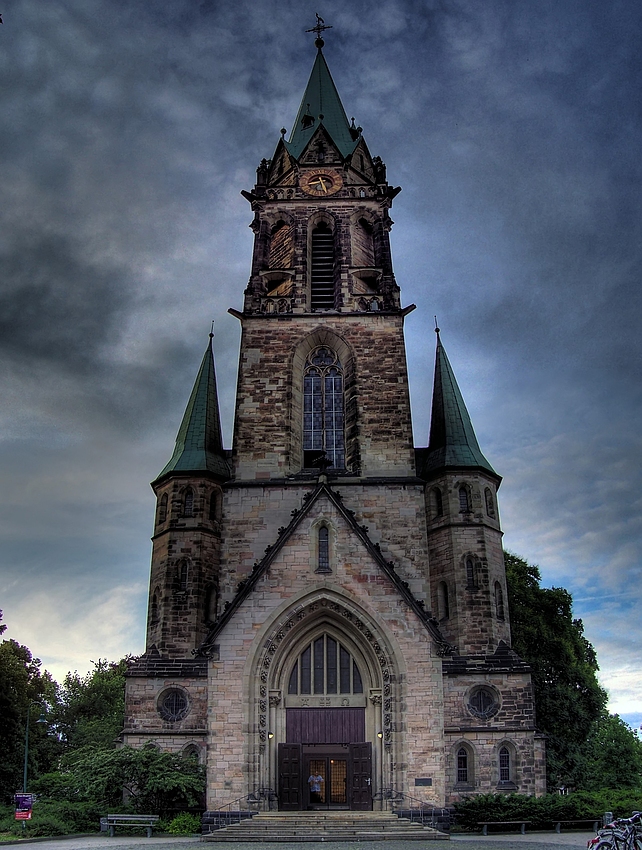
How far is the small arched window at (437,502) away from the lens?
29.4 meters

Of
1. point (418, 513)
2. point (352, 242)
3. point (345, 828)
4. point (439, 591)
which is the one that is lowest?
point (345, 828)

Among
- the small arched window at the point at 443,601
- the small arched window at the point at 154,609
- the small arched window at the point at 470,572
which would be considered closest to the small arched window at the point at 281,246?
the small arched window at the point at 470,572

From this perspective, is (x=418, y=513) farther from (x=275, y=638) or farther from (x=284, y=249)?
(x=284, y=249)

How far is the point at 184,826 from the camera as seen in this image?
850 inches

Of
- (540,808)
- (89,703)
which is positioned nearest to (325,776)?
(540,808)

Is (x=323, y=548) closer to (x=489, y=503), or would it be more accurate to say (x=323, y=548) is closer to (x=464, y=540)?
(x=464, y=540)

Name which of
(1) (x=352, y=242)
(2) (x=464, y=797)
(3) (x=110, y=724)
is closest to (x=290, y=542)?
(2) (x=464, y=797)

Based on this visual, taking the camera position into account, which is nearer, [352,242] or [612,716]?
[352,242]

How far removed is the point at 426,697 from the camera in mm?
22609

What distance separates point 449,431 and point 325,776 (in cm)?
1356

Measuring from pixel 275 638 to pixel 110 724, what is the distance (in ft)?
124

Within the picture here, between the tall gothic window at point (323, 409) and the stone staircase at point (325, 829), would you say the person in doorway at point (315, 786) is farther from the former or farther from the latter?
the tall gothic window at point (323, 409)

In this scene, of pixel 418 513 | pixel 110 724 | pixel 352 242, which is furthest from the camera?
pixel 110 724

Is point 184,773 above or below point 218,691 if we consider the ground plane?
below
